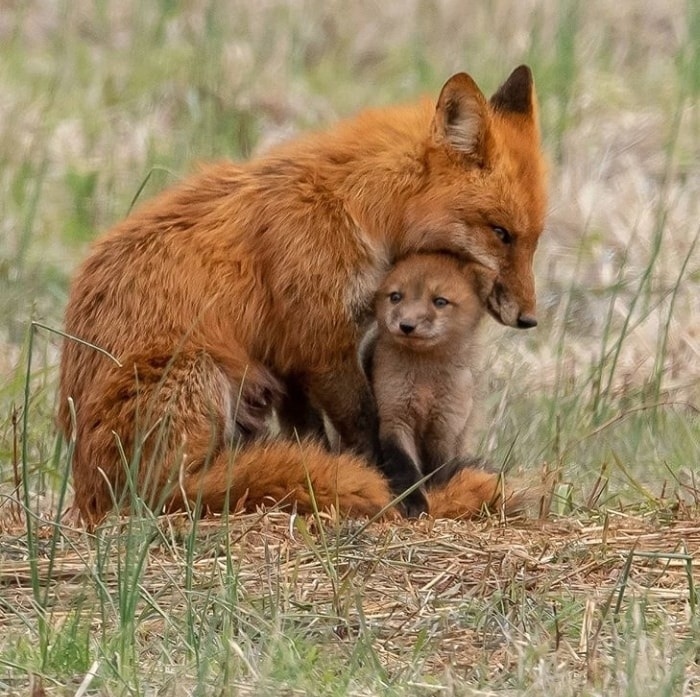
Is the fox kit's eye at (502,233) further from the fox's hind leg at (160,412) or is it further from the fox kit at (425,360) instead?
the fox's hind leg at (160,412)

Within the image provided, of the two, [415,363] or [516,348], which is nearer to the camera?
[415,363]

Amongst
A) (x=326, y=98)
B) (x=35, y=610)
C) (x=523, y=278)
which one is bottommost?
(x=35, y=610)

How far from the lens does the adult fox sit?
17.7ft

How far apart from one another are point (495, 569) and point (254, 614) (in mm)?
876

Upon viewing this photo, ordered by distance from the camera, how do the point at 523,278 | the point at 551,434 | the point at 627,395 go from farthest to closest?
the point at 627,395 → the point at 551,434 → the point at 523,278

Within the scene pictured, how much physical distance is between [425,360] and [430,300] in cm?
30

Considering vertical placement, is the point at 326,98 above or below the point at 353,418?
above

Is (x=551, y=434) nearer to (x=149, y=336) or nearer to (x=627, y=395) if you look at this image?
(x=627, y=395)

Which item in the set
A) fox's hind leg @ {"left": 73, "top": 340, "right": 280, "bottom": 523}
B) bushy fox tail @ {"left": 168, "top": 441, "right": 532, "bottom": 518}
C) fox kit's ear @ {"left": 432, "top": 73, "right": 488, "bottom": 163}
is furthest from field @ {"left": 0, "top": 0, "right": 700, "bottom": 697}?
fox kit's ear @ {"left": 432, "top": 73, "right": 488, "bottom": 163}

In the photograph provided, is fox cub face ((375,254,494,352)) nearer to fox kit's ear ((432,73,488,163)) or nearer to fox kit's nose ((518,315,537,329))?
fox kit's nose ((518,315,537,329))

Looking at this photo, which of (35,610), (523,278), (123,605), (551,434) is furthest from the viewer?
(551,434)

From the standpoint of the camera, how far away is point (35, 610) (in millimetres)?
4371

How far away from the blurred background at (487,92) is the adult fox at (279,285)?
2.35 ft

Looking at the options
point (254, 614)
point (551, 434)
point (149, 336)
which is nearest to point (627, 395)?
point (551, 434)
